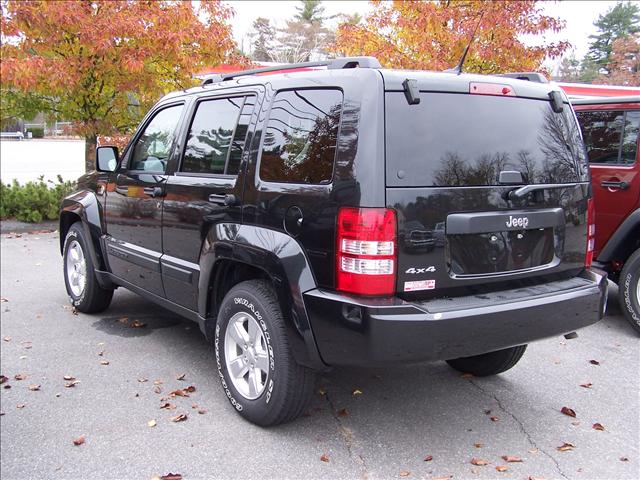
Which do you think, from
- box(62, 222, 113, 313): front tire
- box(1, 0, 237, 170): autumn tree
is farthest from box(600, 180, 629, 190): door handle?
box(1, 0, 237, 170): autumn tree

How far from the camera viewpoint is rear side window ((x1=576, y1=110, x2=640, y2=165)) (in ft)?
18.2

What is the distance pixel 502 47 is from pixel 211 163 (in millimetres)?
6446

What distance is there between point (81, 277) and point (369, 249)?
3881 mm

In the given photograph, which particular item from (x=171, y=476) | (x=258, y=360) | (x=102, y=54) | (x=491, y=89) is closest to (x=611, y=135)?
(x=491, y=89)

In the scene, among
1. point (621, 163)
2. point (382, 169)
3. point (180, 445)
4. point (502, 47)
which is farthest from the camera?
point (502, 47)

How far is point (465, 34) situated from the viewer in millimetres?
8828

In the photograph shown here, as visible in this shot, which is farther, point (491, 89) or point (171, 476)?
point (491, 89)

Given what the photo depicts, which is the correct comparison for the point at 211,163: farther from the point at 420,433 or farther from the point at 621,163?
the point at 621,163

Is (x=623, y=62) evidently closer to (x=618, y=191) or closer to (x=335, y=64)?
(x=618, y=191)

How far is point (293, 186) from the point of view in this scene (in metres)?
3.26

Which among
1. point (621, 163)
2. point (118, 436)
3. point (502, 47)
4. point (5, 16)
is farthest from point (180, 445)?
Answer: point (5, 16)

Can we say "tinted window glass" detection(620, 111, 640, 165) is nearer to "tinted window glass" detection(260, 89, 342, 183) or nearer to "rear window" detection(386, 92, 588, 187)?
"rear window" detection(386, 92, 588, 187)

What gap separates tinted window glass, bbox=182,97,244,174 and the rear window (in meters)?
1.33

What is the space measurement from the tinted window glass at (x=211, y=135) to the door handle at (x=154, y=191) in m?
0.27
